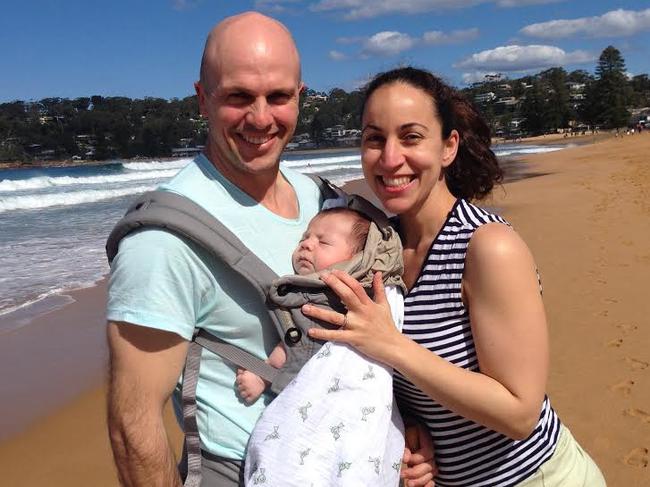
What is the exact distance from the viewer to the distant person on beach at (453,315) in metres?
1.86

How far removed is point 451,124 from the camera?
88.3 inches

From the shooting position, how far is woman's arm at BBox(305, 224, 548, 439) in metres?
1.84

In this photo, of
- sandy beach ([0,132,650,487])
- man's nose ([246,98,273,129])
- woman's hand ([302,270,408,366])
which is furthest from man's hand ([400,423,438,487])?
sandy beach ([0,132,650,487])

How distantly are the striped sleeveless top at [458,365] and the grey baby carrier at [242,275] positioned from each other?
223 mm

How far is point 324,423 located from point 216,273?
54 centimetres

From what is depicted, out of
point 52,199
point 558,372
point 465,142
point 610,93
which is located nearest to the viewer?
point 465,142

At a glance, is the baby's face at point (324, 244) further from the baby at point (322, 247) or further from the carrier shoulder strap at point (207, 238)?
the carrier shoulder strap at point (207, 238)

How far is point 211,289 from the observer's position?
5.89ft

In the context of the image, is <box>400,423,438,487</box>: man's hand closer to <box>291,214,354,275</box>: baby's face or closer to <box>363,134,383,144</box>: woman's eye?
<box>291,214,354,275</box>: baby's face

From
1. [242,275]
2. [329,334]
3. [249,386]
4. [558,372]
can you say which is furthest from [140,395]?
[558,372]

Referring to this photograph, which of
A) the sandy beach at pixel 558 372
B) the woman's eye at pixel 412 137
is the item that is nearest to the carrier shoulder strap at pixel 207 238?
the woman's eye at pixel 412 137

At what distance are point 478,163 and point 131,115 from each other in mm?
112752

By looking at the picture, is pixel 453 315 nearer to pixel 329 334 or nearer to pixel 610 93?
pixel 329 334

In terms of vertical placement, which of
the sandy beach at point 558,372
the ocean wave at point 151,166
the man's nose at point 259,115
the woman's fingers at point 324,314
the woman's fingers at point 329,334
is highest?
the man's nose at point 259,115
